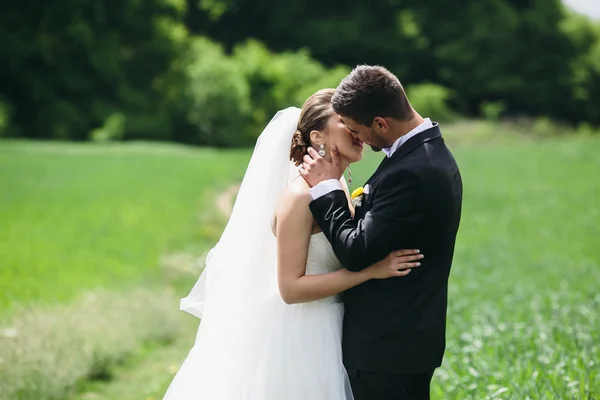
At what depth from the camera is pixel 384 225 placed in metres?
3.36

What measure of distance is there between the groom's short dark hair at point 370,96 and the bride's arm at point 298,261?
0.47 meters

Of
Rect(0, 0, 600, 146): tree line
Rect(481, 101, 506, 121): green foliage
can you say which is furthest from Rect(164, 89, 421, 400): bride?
Rect(481, 101, 506, 121): green foliage

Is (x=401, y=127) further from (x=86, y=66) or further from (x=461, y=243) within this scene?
(x=86, y=66)

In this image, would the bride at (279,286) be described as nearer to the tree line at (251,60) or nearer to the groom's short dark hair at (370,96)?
the groom's short dark hair at (370,96)

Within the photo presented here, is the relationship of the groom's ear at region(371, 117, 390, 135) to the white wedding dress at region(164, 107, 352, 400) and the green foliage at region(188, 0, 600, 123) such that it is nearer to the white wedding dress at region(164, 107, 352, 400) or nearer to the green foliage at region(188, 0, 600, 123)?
the white wedding dress at region(164, 107, 352, 400)

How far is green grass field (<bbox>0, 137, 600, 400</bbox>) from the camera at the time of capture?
18.7 feet

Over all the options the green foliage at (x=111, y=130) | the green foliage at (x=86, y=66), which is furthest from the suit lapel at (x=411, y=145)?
the green foliage at (x=86, y=66)

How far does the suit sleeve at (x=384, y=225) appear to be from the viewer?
3359 millimetres

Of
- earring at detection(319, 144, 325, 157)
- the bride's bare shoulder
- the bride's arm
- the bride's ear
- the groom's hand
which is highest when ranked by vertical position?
the bride's ear

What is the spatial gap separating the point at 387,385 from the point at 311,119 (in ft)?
4.35

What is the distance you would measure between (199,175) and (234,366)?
17956 mm

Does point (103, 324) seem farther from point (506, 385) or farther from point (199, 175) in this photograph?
point (199, 175)

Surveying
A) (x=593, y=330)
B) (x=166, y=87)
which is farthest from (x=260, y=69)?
(x=593, y=330)

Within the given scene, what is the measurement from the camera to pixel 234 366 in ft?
13.3
